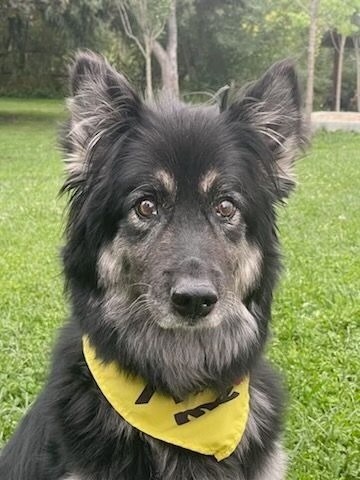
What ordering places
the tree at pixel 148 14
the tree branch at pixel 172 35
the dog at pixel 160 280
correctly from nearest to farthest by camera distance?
1. the dog at pixel 160 280
2. the tree at pixel 148 14
3. the tree branch at pixel 172 35

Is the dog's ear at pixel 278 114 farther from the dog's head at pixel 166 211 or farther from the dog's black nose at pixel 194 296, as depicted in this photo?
the dog's black nose at pixel 194 296

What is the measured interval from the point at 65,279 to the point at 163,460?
1.04 metres

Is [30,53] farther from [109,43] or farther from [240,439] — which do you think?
[240,439]

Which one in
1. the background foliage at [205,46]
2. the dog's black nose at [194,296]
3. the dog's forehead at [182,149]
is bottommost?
the background foliage at [205,46]

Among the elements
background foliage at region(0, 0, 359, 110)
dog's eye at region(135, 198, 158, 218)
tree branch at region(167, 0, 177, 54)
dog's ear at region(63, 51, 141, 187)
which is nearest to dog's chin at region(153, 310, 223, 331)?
dog's eye at region(135, 198, 158, 218)

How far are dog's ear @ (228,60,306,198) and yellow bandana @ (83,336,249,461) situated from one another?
116cm

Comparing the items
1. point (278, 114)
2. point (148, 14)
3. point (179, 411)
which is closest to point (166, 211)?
point (278, 114)

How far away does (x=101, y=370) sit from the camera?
3375mm

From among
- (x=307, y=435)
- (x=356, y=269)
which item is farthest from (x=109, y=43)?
(x=307, y=435)

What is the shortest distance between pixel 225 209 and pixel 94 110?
830 millimetres

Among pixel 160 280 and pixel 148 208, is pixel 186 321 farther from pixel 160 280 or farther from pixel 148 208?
pixel 148 208

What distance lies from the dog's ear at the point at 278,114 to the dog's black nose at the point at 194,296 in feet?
3.01

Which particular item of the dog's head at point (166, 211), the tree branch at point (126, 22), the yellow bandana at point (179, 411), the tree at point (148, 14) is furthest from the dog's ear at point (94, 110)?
the tree branch at point (126, 22)

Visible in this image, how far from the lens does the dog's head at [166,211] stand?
3.38 meters
